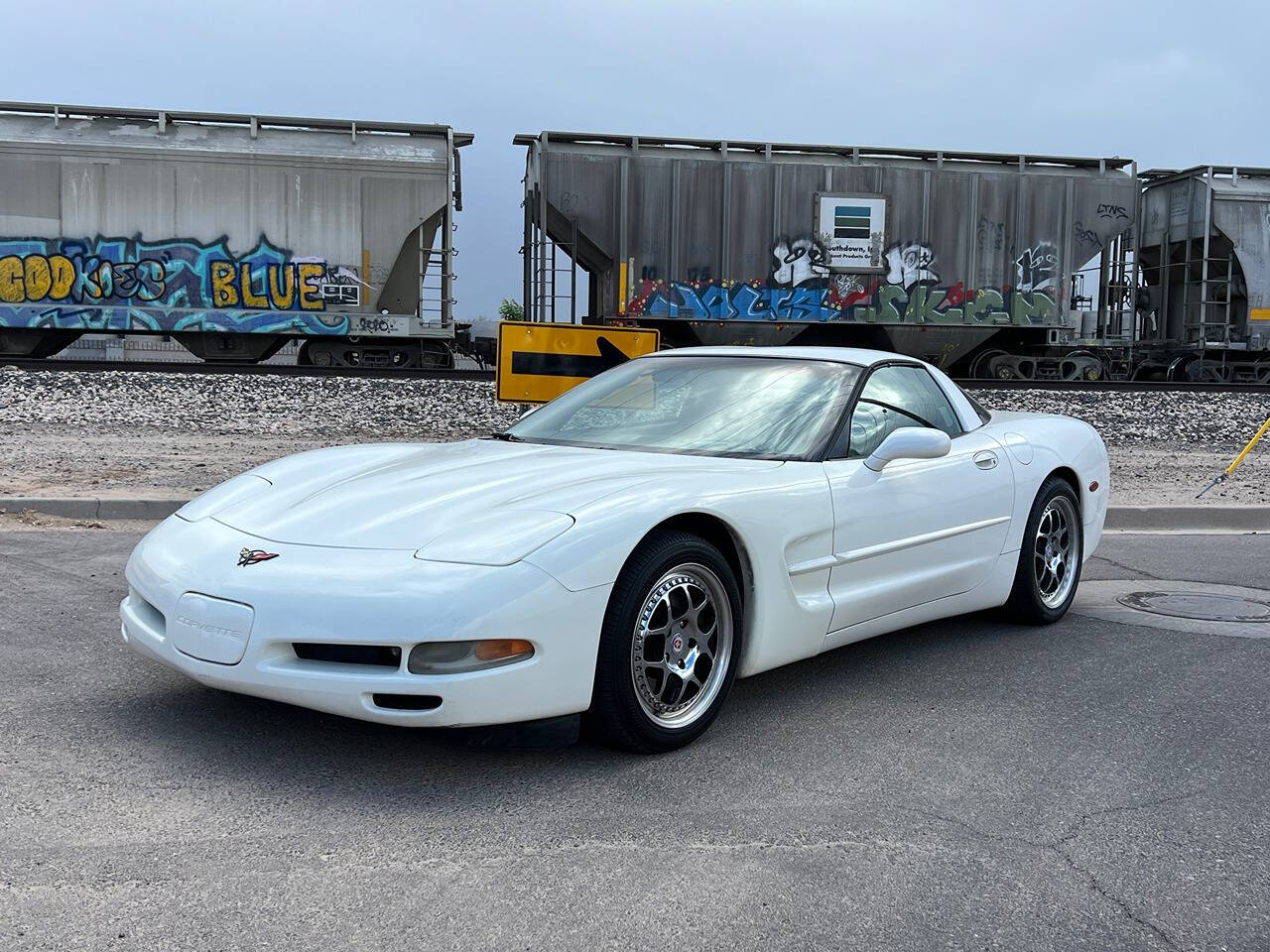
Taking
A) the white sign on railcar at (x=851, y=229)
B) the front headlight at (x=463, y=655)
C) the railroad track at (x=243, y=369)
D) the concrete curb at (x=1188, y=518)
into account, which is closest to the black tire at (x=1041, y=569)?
the front headlight at (x=463, y=655)

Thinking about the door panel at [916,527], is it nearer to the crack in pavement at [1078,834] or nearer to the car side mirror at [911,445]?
the car side mirror at [911,445]

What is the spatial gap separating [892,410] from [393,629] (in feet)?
7.82

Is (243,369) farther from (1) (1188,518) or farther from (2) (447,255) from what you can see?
(1) (1188,518)

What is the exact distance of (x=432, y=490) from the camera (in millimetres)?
3428

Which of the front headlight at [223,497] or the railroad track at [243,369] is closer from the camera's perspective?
the front headlight at [223,497]

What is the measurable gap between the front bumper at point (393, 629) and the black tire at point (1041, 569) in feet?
8.40

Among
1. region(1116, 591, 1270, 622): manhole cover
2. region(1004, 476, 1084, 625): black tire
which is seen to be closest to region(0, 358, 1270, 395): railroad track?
region(1116, 591, 1270, 622): manhole cover

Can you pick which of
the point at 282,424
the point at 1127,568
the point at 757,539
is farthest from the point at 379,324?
the point at 757,539

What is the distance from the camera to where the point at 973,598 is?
4.56m

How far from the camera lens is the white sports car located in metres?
2.86

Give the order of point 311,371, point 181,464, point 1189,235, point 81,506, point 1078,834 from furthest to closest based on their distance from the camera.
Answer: point 1189,235 → point 311,371 → point 181,464 → point 81,506 → point 1078,834

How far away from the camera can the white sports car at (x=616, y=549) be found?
286cm

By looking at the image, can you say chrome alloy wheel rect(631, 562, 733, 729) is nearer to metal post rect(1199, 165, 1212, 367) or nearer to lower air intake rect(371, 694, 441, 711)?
lower air intake rect(371, 694, 441, 711)

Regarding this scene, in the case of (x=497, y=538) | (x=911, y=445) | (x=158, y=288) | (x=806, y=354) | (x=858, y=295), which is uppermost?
(x=858, y=295)
